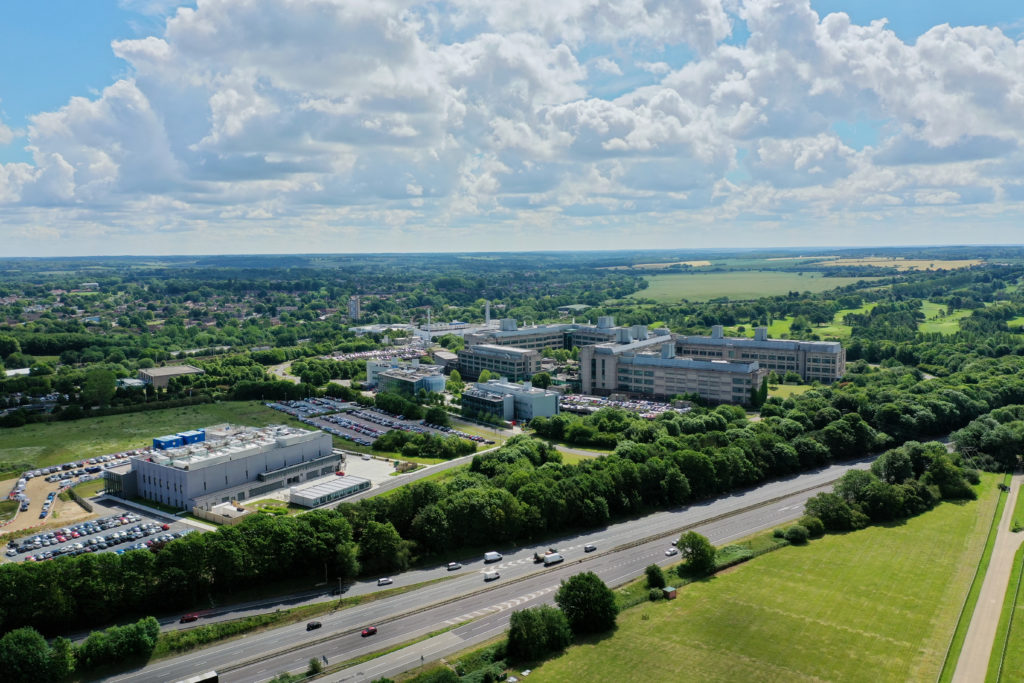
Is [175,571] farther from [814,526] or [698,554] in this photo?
[814,526]

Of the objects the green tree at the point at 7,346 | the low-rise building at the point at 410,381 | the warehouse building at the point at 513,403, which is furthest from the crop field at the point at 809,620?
the green tree at the point at 7,346

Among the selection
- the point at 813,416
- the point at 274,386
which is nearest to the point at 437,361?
the point at 274,386

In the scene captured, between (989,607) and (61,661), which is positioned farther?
(989,607)

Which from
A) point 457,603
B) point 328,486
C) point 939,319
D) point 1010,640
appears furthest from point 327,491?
point 939,319

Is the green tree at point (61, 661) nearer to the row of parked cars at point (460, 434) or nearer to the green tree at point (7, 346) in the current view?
the row of parked cars at point (460, 434)

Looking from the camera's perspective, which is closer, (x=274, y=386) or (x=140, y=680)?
(x=140, y=680)

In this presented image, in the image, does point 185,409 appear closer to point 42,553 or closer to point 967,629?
point 42,553

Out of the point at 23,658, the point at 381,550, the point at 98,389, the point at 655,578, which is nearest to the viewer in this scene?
the point at 23,658

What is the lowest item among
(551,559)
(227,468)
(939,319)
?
(551,559)
